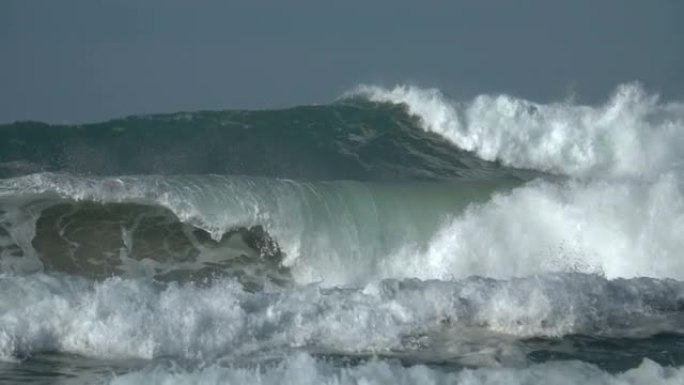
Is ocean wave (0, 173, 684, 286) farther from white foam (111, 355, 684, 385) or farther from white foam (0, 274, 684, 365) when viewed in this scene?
white foam (111, 355, 684, 385)

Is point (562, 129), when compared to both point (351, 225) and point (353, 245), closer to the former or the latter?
point (351, 225)

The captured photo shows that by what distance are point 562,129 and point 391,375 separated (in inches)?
455

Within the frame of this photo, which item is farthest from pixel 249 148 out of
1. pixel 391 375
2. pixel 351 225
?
pixel 391 375

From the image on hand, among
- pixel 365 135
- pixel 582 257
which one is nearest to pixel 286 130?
pixel 365 135

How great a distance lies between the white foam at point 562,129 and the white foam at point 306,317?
749 cm

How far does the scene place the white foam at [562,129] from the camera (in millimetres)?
18078

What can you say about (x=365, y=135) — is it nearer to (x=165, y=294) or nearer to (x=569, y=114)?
(x=569, y=114)

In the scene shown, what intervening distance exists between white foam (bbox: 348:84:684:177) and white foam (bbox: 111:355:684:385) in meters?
9.28

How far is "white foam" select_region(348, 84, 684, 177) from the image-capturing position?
59.3 feet

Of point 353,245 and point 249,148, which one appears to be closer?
point 353,245

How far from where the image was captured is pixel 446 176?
1670cm

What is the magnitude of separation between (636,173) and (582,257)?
388 cm

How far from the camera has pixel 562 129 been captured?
18.8 metres

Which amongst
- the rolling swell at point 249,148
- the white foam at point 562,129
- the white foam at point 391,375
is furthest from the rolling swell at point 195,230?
the white foam at point 562,129
